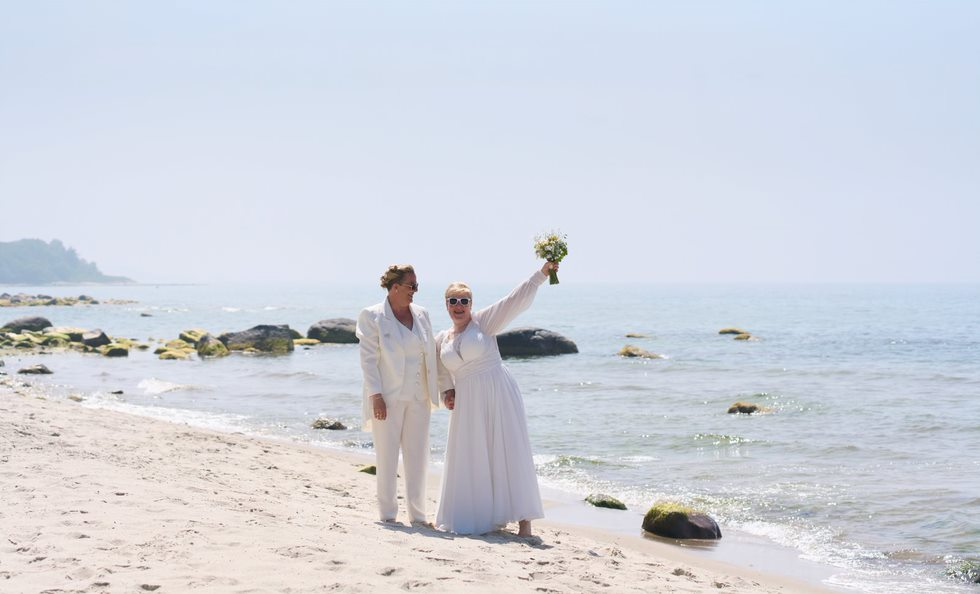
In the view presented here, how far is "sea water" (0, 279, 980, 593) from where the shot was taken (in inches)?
414

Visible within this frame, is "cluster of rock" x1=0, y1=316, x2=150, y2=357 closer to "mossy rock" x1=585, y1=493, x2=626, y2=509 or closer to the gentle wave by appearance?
the gentle wave

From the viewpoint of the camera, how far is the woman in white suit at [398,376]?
7969 millimetres

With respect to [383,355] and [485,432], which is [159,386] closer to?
[383,355]

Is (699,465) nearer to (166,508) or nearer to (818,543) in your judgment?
(818,543)

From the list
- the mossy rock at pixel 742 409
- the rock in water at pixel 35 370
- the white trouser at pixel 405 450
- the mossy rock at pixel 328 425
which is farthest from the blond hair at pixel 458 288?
the rock in water at pixel 35 370

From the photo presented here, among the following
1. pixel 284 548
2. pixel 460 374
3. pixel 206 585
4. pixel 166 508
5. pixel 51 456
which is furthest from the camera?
pixel 51 456

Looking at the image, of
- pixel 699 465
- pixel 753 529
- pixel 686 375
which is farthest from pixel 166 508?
pixel 686 375

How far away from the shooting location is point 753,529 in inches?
412

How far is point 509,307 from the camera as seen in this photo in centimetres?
801

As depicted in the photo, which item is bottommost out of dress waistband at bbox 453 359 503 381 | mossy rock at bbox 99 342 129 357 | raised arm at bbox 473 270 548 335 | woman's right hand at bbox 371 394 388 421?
mossy rock at bbox 99 342 129 357

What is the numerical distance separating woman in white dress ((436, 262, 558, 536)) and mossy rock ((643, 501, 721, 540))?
2407 millimetres

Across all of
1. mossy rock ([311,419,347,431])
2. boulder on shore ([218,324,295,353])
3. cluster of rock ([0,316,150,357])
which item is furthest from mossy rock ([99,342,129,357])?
mossy rock ([311,419,347,431])

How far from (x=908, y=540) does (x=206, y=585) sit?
7604 millimetres

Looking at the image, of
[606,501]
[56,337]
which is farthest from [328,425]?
[56,337]
